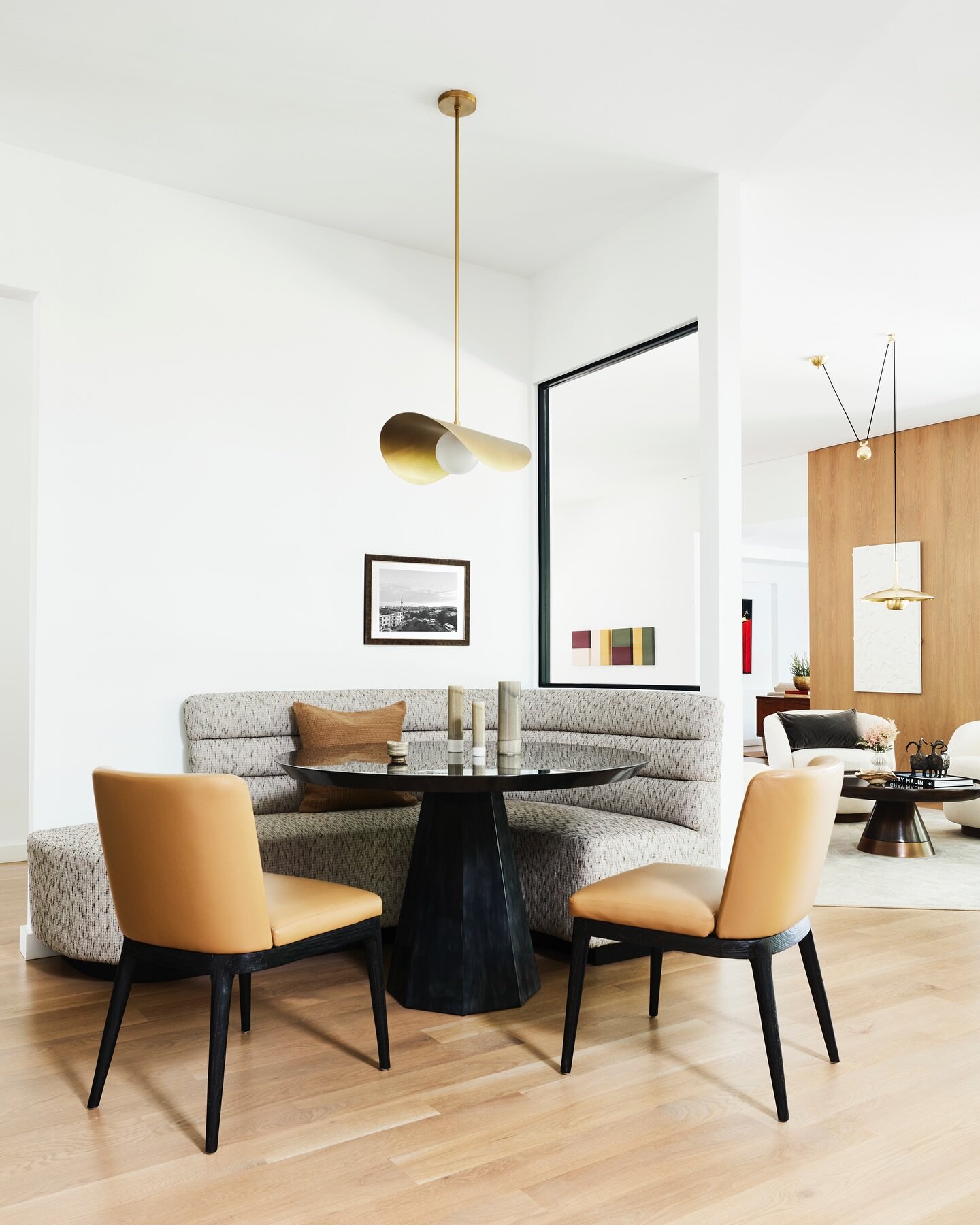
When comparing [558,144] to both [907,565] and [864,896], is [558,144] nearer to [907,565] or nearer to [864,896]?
[864,896]

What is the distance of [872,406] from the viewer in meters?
7.18

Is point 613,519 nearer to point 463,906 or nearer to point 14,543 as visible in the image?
point 463,906

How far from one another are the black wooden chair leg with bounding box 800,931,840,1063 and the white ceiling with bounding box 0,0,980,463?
260cm

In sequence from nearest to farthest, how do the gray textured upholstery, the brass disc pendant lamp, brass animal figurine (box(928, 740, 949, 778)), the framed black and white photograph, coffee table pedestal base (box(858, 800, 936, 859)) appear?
the brass disc pendant lamp
the gray textured upholstery
the framed black and white photograph
coffee table pedestal base (box(858, 800, 936, 859))
brass animal figurine (box(928, 740, 949, 778))

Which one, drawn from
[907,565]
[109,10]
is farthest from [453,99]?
[907,565]

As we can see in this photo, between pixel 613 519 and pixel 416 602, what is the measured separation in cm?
103

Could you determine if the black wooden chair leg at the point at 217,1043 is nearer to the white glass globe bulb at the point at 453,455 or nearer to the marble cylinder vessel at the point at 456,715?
the marble cylinder vessel at the point at 456,715

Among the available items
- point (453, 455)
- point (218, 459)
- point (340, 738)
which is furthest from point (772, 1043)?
point (218, 459)

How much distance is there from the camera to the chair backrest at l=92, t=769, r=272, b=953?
2.08 m

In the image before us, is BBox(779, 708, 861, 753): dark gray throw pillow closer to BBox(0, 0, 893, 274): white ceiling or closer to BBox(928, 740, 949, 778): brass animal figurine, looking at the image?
BBox(928, 740, 949, 778): brass animal figurine

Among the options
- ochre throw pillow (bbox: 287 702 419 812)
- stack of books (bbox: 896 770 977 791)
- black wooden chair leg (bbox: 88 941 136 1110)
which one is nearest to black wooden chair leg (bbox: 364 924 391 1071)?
black wooden chair leg (bbox: 88 941 136 1110)

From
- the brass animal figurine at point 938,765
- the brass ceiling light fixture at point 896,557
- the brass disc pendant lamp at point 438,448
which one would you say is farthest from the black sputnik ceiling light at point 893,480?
the brass disc pendant lamp at point 438,448

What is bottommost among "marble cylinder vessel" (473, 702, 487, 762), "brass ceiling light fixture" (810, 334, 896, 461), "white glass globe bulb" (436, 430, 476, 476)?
"marble cylinder vessel" (473, 702, 487, 762)

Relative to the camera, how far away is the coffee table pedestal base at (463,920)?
282 cm
